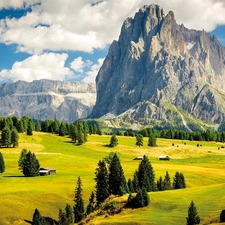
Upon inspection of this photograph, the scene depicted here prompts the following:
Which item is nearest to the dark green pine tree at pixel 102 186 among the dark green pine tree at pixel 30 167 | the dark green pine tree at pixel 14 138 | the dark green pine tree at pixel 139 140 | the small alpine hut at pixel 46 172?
the small alpine hut at pixel 46 172

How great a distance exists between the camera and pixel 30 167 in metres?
112

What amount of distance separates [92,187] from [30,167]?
27581 millimetres

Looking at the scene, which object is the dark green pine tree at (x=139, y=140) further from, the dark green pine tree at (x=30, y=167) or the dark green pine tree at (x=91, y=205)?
the dark green pine tree at (x=91, y=205)

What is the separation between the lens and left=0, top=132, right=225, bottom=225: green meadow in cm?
5956

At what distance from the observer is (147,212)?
61406 mm

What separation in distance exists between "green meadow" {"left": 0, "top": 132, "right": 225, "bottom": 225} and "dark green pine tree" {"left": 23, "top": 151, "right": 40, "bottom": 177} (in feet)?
9.25

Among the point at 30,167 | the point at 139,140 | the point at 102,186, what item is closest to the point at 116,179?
the point at 102,186

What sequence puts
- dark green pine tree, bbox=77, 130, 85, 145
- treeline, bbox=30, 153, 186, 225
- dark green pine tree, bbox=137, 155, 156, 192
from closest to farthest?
treeline, bbox=30, 153, 186, 225
dark green pine tree, bbox=137, 155, 156, 192
dark green pine tree, bbox=77, 130, 85, 145

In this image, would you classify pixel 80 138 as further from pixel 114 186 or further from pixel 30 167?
pixel 114 186

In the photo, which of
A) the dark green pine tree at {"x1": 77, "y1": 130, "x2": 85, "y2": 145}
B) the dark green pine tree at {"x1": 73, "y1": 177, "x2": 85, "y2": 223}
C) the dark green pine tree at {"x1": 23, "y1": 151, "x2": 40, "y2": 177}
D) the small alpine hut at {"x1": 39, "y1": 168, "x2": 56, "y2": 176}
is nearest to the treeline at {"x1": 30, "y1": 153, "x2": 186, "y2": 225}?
the dark green pine tree at {"x1": 73, "y1": 177, "x2": 85, "y2": 223}

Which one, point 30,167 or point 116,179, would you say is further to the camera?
point 30,167

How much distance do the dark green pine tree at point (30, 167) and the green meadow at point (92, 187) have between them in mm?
2819

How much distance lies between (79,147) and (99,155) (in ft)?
67.4

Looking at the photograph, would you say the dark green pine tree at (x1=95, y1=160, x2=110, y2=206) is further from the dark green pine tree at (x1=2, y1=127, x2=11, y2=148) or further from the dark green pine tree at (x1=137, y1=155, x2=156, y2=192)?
the dark green pine tree at (x1=2, y1=127, x2=11, y2=148)
